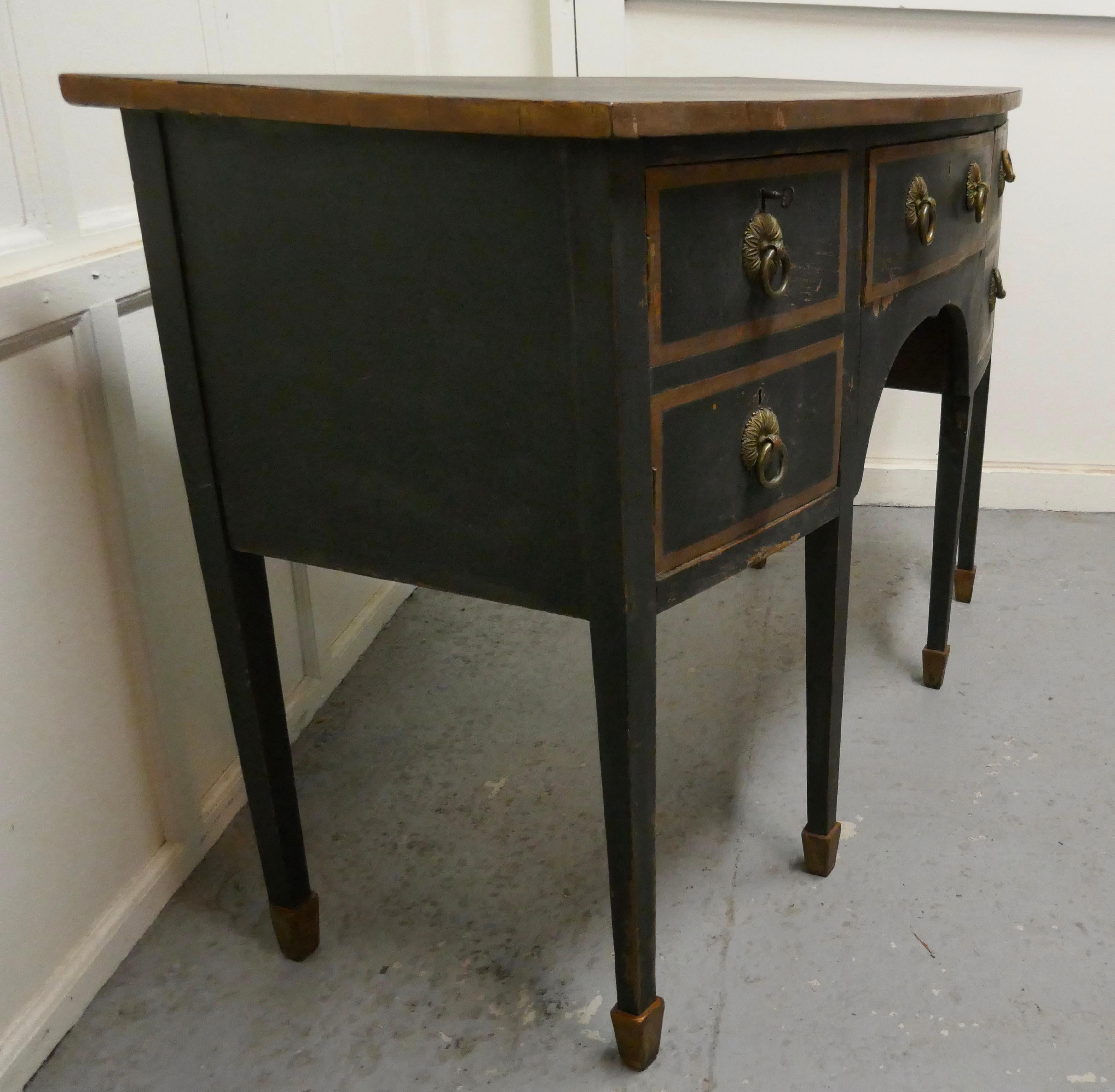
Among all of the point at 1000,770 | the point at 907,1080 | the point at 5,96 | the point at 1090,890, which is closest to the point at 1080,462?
the point at 1000,770

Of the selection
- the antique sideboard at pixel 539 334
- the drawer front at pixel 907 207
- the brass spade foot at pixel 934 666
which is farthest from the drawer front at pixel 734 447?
the brass spade foot at pixel 934 666

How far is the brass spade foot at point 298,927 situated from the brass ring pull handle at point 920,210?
0.94 metres

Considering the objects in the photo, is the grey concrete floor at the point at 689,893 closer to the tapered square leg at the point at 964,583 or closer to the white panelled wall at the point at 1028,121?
the tapered square leg at the point at 964,583

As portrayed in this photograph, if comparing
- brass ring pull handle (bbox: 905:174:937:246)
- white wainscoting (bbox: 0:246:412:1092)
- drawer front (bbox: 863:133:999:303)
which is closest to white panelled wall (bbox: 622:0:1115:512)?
drawer front (bbox: 863:133:999:303)

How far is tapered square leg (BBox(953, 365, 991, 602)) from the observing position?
1754 millimetres

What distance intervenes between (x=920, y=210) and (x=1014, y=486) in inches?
58.5

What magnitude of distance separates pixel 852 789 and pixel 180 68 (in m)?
1.22

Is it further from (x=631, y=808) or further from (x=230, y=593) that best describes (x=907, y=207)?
(x=230, y=593)

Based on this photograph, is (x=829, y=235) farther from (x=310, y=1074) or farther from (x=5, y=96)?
(x=310, y=1074)

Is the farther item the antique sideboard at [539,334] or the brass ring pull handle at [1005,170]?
the brass ring pull handle at [1005,170]

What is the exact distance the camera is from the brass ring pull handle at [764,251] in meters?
0.84

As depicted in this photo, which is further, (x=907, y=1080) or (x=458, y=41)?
(x=458, y=41)

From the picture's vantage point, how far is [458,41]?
6.99ft

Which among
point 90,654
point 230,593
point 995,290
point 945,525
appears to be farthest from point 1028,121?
point 90,654
